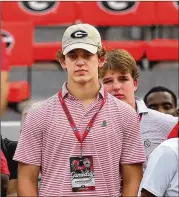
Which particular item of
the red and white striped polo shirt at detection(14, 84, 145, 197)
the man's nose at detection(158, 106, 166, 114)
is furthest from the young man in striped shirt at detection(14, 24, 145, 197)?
the man's nose at detection(158, 106, 166, 114)

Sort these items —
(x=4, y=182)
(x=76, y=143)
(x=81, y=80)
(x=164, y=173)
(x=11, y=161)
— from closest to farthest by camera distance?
(x=164, y=173) < (x=76, y=143) < (x=81, y=80) < (x=4, y=182) < (x=11, y=161)

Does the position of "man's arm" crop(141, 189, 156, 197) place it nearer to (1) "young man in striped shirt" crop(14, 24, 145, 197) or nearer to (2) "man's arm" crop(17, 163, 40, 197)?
(1) "young man in striped shirt" crop(14, 24, 145, 197)

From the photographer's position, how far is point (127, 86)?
4066 millimetres

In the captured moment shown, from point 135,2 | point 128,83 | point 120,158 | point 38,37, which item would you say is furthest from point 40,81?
point 120,158

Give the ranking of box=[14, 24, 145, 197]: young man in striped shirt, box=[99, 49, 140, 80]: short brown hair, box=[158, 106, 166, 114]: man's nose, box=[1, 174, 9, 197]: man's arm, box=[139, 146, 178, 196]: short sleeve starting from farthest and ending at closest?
box=[158, 106, 166, 114]: man's nose, box=[99, 49, 140, 80]: short brown hair, box=[1, 174, 9, 197]: man's arm, box=[14, 24, 145, 197]: young man in striped shirt, box=[139, 146, 178, 196]: short sleeve

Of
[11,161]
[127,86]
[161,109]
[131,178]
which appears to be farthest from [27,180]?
[161,109]

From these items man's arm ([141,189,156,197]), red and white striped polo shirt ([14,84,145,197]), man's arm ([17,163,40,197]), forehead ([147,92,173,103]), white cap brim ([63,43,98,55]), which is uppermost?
forehead ([147,92,173,103])

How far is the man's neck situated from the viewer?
3461 millimetres

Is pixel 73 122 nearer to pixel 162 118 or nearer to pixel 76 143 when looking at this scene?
pixel 76 143

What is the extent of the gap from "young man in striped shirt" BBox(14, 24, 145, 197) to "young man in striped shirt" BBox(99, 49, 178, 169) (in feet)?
1.68

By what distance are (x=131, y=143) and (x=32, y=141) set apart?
430 mm

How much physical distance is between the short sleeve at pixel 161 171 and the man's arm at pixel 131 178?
0.60 feet

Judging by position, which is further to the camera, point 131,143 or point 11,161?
point 11,161

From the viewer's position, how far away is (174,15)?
7.71 metres
